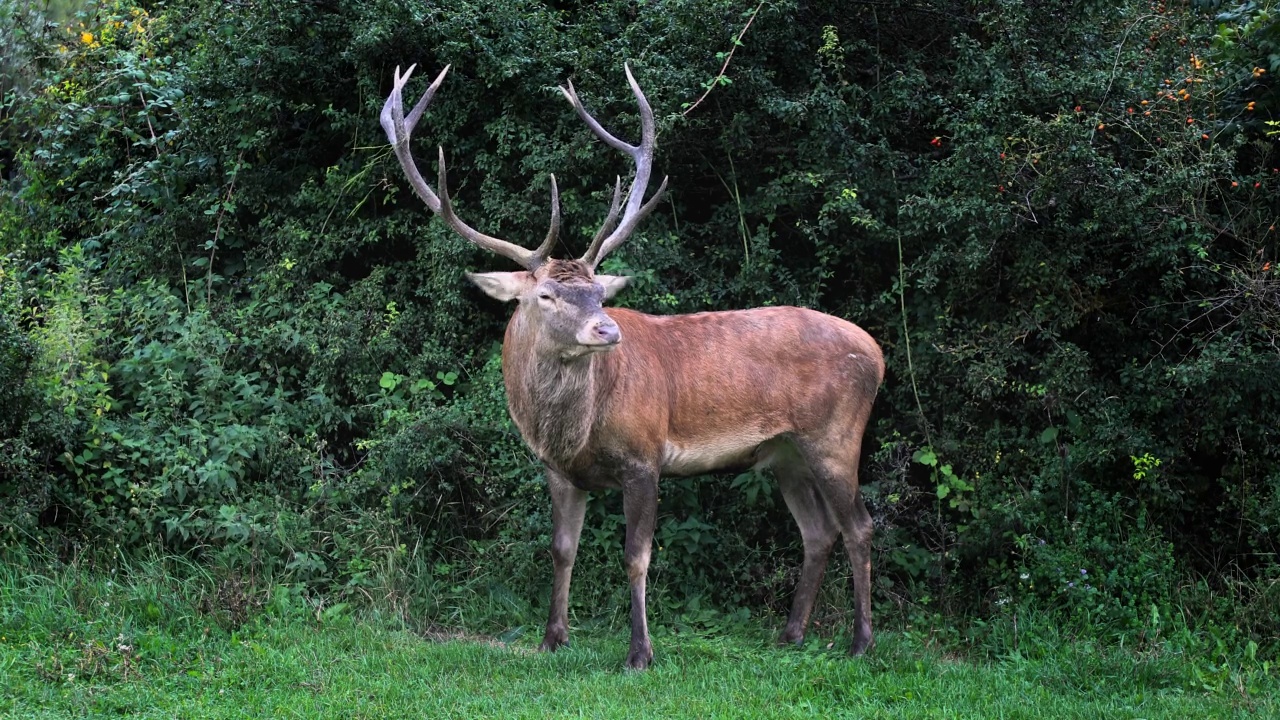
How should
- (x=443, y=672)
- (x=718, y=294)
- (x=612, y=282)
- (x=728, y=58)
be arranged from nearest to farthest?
(x=443, y=672) < (x=612, y=282) < (x=728, y=58) < (x=718, y=294)

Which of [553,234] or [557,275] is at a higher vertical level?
[553,234]

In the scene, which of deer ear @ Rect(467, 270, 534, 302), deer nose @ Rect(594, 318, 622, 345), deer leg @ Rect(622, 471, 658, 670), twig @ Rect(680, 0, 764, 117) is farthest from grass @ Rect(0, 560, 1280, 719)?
twig @ Rect(680, 0, 764, 117)

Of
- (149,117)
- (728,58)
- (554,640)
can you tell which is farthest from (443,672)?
(149,117)

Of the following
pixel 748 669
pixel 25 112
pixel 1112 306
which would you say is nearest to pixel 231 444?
pixel 748 669

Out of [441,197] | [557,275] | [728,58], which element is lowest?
[557,275]

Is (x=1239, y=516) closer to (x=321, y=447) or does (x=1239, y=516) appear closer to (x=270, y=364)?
(x=321, y=447)

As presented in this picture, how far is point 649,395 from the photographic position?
22.4 ft

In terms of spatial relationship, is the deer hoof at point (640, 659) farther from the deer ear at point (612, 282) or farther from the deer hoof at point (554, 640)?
the deer ear at point (612, 282)

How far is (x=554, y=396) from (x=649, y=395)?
0.57 metres

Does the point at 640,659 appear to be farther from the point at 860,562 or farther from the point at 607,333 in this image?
the point at 607,333

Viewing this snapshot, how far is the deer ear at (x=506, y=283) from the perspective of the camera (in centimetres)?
671

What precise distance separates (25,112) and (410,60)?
3598mm

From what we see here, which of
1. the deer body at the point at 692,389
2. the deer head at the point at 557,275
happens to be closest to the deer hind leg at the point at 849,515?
Answer: the deer body at the point at 692,389

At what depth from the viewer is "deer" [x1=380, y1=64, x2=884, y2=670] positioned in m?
6.57
